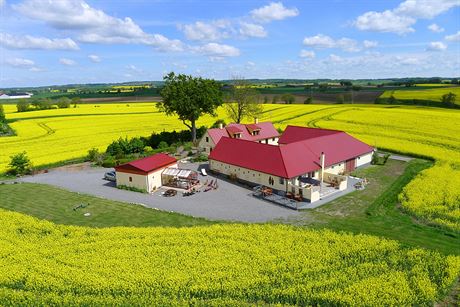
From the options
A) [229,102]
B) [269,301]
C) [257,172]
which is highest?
[229,102]

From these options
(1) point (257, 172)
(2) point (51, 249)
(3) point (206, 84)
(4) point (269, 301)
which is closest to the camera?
(4) point (269, 301)

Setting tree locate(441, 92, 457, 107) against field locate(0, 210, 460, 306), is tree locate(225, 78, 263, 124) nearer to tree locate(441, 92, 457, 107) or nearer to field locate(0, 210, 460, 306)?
field locate(0, 210, 460, 306)


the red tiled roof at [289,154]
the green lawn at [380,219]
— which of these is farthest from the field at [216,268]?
the red tiled roof at [289,154]

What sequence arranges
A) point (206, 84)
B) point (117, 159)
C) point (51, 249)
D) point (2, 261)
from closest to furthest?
point (2, 261) → point (51, 249) → point (117, 159) → point (206, 84)

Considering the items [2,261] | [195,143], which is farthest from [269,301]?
[195,143]

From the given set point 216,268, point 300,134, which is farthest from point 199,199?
point 300,134

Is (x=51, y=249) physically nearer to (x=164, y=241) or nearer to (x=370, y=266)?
(x=164, y=241)
